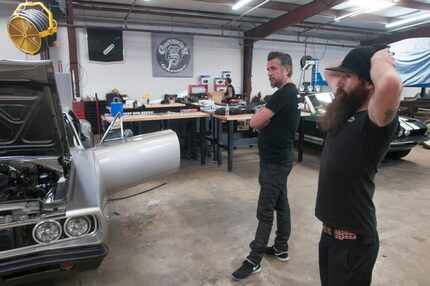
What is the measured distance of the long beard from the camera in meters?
1.15

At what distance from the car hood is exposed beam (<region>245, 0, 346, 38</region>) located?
6318 mm

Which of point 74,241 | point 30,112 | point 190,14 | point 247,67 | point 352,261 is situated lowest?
point 74,241

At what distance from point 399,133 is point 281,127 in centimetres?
366

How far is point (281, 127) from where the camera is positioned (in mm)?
2008

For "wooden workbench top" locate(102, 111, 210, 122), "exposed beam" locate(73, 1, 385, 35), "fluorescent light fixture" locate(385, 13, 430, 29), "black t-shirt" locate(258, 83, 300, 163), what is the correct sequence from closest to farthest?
"black t-shirt" locate(258, 83, 300, 163)
"wooden workbench top" locate(102, 111, 210, 122)
"exposed beam" locate(73, 1, 385, 35)
"fluorescent light fixture" locate(385, 13, 430, 29)

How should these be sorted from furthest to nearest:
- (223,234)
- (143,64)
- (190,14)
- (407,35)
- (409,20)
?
(407,35) → (409,20) → (143,64) → (190,14) → (223,234)

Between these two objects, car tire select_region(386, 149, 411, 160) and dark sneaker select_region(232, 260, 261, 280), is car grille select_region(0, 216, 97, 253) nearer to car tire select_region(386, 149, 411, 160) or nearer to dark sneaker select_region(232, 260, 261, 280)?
dark sneaker select_region(232, 260, 261, 280)

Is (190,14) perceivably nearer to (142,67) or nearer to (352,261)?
(142,67)

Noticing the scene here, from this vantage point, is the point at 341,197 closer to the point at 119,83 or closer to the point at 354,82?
the point at 354,82

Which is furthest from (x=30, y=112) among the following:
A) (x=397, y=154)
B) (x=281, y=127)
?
(x=397, y=154)

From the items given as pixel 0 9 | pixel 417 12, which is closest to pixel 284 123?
pixel 0 9

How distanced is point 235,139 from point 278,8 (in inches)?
171

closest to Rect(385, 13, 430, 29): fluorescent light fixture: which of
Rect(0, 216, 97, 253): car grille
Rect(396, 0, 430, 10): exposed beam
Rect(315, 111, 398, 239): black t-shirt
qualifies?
Rect(396, 0, 430, 10): exposed beam

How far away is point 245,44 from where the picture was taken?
9500 millimetres
